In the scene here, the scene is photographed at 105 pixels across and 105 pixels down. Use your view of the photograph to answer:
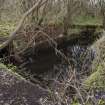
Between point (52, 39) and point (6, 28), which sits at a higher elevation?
point (6, 28)

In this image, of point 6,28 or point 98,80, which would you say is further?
point 6,28

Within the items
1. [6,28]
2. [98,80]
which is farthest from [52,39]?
[98,80]

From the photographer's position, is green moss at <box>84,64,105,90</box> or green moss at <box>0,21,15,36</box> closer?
green moss at <box>84,64,105,90</box>

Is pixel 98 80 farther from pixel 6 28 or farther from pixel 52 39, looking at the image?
pixel 6 28

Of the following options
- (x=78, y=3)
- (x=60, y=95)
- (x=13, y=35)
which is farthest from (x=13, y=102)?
(x=78, y=3)

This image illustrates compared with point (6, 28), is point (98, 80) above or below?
below

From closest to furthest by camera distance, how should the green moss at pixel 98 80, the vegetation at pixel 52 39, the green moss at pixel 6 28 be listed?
the green moss at pixel 98 80 → the vegetation at pixel 52 39 → the green moss at pixel 6 28

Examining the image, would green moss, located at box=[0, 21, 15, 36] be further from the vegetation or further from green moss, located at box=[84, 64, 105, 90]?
green moss, located at box=[84, 64, 105, 90]

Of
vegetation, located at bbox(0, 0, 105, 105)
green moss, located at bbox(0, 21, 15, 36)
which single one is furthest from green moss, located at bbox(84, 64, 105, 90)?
green moss, located at bbox(0, 21, 15, 36)

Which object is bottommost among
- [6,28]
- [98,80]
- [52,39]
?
[52,39]

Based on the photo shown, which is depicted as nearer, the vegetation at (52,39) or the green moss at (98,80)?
the green moss at (98,80)

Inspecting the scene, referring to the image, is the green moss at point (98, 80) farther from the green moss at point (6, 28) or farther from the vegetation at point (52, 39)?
the green moss at point (6, 28)

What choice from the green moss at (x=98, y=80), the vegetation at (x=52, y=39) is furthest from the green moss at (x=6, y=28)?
the green moss at (x=98, y=80)

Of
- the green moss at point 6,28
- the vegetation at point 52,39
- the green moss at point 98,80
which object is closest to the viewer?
the green moss at point 98,80
